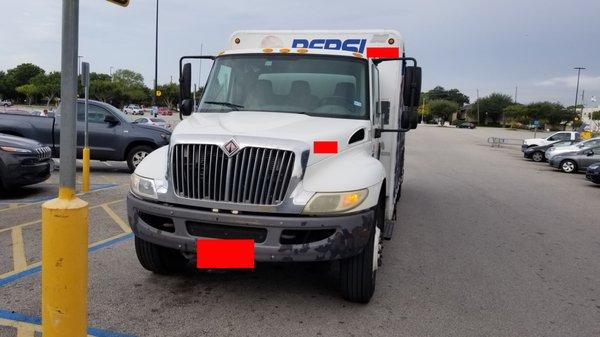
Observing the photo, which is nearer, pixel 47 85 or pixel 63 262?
pixel 63 262

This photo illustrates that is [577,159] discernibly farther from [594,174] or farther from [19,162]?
[19,162]

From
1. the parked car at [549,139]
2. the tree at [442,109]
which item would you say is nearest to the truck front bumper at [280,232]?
the parked car at [549,139]

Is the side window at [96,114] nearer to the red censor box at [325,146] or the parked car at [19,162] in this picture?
the parked car at [19,162]

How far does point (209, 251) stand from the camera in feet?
12.2

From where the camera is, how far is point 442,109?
121625 millimetres

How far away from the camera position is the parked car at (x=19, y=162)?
7988mm

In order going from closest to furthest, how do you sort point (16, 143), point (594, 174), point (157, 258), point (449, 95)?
point (157, 258) → point (16, 143) → point (594, 174) → point (449, 95)

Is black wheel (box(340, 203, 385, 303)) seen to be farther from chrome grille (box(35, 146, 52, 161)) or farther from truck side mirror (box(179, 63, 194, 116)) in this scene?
chrome grille (box(35, 146, 52, 161))

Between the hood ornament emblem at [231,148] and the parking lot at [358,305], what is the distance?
1.29 m

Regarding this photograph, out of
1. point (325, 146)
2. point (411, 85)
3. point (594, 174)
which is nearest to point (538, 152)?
point (594, 174)

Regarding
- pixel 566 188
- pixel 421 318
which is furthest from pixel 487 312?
pixel 566 188

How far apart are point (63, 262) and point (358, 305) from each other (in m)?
2.45

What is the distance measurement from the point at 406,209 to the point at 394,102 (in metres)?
3.56

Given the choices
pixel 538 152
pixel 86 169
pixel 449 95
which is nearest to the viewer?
pixel 86 169
